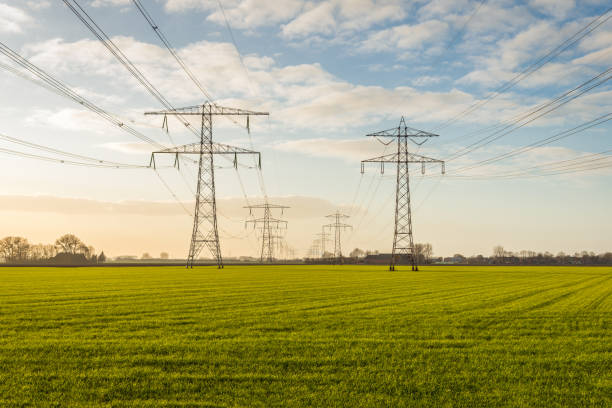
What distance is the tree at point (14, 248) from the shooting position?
165875 mm

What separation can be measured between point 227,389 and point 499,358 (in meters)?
6.03

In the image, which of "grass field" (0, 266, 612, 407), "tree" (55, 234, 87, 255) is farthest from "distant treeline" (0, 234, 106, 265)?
"grass field" (0, 266, 612, 407)

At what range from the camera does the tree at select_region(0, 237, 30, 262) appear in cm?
16588

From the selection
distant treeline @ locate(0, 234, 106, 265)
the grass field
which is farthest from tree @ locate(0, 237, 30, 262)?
the grass field

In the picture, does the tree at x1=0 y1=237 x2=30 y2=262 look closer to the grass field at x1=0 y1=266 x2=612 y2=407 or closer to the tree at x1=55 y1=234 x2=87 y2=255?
the tree at x1=55 y1=234 x2=87 y2=255

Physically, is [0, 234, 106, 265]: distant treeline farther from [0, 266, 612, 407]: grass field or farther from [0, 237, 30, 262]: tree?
[0, 266, 612, 407]: grass field

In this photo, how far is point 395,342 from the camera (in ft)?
38.7

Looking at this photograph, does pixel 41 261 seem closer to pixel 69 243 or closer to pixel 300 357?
pixel 69 243

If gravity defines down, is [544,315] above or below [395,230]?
below

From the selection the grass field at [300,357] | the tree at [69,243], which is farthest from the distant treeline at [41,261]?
the grass field at [300,357]

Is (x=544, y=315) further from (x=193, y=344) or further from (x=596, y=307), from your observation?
(x=193, y=344)

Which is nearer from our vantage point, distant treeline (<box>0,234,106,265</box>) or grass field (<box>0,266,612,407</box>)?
grass field (<box>0,266,612,407</box>)

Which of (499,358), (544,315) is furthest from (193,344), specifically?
(544,315)

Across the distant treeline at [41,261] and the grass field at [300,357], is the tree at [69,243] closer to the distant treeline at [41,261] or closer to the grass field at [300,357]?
the distant treeline at [41,261]
